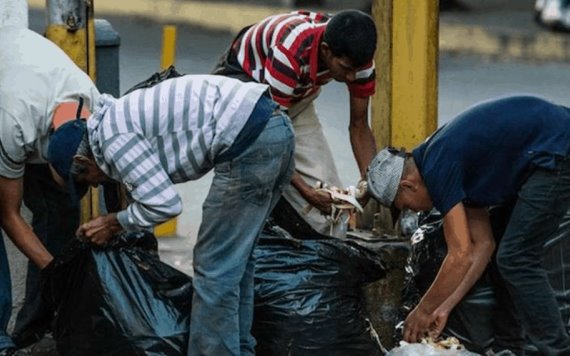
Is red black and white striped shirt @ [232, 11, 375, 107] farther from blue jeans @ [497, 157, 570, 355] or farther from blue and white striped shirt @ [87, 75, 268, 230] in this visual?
blue jeans @ [497, 157, 570, 355]

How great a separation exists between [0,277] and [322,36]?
148 cm

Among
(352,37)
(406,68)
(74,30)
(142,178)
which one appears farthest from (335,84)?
(142,178)

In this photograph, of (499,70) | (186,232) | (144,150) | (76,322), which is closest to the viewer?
(144,150)

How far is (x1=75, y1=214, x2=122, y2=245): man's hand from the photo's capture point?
504cm

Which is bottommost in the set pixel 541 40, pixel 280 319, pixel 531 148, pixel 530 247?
pixel 541 40

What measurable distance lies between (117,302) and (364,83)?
135cm

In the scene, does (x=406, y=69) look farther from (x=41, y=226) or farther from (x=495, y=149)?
(x=41, y=226)

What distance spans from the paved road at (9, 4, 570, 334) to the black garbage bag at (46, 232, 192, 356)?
2.57 metres

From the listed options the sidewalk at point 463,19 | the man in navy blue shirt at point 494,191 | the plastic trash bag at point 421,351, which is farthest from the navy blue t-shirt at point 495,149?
the sidewalk at point 463,19

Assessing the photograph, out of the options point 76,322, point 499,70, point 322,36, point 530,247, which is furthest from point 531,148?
point 499,70

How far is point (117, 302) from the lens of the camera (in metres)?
5.23

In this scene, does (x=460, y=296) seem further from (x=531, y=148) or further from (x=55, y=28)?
(x=55, y=28)

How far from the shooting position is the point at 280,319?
5.46 metres

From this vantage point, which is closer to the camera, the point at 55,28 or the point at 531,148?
the point at 531,148
